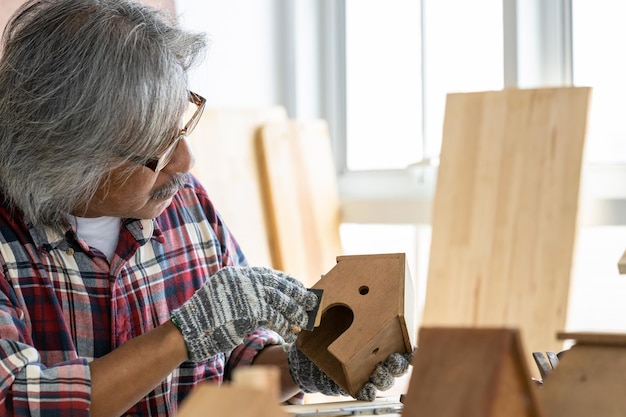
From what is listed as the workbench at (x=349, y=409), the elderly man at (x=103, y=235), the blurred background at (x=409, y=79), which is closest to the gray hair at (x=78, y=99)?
the elderly man at (x=103, y=235)

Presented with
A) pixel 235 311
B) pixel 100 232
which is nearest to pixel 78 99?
pixel 100 232

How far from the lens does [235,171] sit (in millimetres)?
3289

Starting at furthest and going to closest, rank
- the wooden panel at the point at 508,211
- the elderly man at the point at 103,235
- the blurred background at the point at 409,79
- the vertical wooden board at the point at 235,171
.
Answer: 1. the vertical wooden board at the point at 235,171
2. the blurred background at the point at 409,79
3. the wooden panel at the point at 508,211
4. the elderly man at the point at 103,235

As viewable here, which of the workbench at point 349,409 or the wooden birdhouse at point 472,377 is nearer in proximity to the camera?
the wooden birdhouse at point 472,377

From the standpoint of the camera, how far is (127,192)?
5.46ft

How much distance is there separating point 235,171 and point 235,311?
1.78m

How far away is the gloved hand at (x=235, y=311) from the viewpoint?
1.54 m

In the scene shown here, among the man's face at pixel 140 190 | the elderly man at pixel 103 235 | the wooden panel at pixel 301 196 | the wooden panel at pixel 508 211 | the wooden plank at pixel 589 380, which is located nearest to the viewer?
the wooden plank at pixel 589 380

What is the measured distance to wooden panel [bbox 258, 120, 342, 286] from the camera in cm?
334

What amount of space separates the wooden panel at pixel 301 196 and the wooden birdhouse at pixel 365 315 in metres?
1.72

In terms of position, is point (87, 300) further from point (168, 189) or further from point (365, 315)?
point (365, 315)

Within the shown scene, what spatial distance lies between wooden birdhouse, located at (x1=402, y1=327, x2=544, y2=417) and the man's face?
0.95m

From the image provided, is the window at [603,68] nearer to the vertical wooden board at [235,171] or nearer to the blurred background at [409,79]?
the blurred background at [409,79]

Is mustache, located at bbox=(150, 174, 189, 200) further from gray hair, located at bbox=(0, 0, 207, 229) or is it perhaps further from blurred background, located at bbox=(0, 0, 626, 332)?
blurred background, located at bbox=(0, 0, 626, 332)
